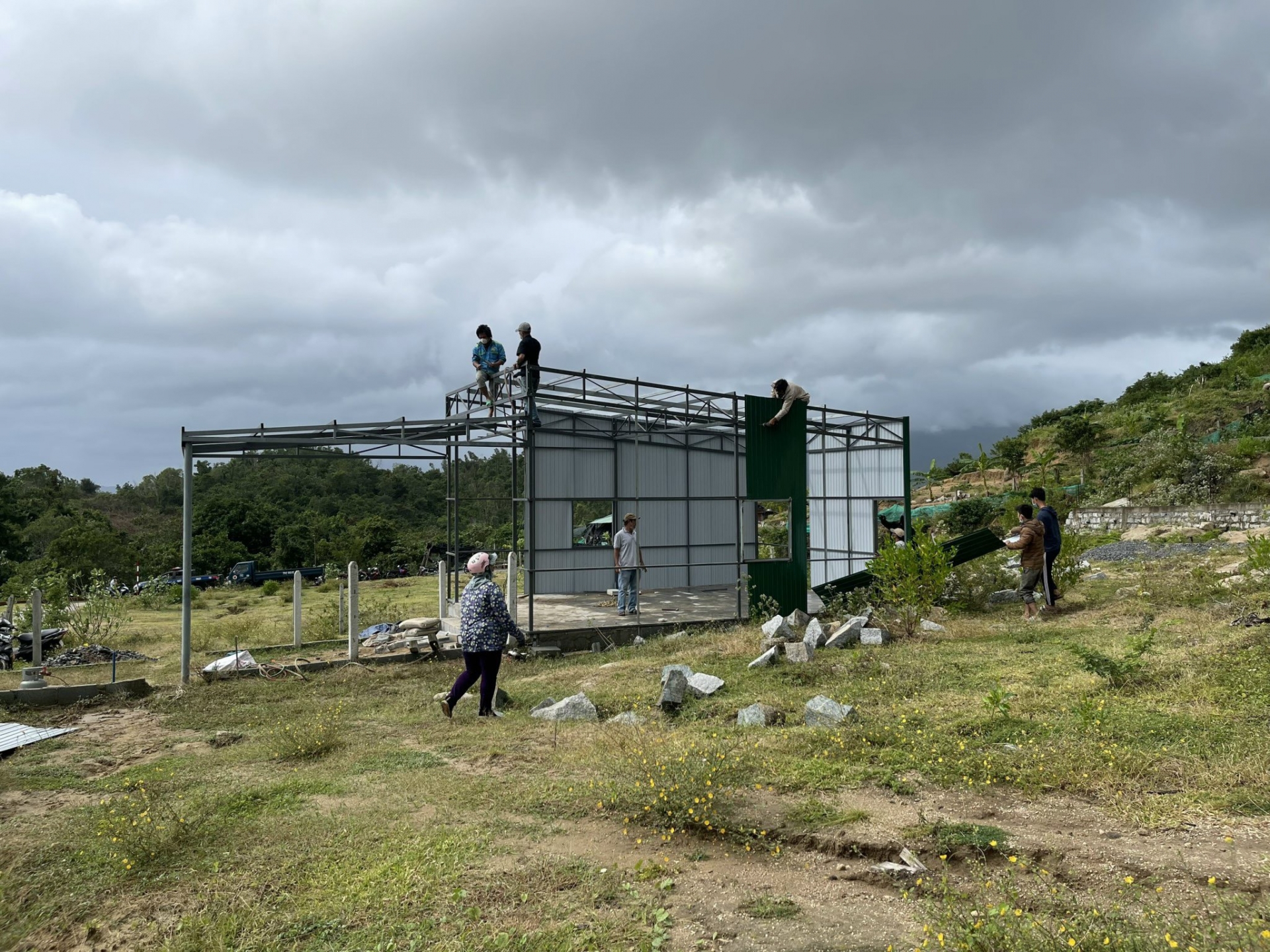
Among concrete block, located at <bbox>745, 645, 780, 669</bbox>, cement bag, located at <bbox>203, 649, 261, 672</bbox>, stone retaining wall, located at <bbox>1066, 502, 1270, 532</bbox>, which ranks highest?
stone retaining wall, located at <bbox>1066, 502, 1270, 532</bbox>

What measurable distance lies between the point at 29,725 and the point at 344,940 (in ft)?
22.6

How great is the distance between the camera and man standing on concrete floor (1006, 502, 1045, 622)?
1209 cm

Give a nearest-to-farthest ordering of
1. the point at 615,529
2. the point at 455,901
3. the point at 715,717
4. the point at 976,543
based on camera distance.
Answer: the point at 455,901, the point at 715,717, the point at 976,543, the point at 615,529

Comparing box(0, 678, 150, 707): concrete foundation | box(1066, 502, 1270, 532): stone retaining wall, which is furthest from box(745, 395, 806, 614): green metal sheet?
box(1066, 502, 1270, 532): stone retaining wall

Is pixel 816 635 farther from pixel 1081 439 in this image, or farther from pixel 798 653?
pixel 1081 439

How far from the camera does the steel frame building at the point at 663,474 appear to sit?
12.7 m

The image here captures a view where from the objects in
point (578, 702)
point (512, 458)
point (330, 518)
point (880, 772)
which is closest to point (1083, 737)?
point (880, 772)

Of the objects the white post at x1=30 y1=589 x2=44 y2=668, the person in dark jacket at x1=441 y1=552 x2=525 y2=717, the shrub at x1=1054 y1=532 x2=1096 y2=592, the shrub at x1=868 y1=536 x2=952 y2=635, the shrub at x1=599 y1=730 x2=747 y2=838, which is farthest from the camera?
the shrub at x1=1054 y1=532 x2=1096 y2=592

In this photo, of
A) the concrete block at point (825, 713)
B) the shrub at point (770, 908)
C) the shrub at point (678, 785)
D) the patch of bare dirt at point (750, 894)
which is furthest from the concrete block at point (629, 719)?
the shrub at point (770, 908)

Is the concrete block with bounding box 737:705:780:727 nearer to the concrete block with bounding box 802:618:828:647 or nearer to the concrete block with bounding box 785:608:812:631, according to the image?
the concrete block with bounding box 802:618:828:647

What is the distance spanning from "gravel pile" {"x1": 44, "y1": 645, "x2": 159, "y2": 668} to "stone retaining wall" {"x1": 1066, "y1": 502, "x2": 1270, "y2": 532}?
25.2 meters

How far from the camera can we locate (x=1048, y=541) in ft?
39.7

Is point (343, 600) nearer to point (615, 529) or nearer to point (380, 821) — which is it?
point (615, 529)

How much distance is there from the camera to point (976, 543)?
564 inches
